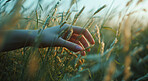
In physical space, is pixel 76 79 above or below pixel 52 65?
above

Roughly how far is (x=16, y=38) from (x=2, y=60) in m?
0.35

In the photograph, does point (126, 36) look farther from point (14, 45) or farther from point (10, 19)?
point (14, 45)

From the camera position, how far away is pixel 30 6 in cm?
140

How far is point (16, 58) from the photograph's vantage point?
1104 mm

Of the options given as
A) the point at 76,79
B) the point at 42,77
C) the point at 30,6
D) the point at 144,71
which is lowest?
the point at 144,71

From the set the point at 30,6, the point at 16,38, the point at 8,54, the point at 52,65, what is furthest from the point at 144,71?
the point at 30,6

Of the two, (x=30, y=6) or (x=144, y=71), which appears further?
(x=30, y=6)

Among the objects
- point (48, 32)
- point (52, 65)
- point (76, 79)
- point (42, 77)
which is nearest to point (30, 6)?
point (48, 32)

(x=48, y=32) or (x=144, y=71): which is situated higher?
(x=48, y=32)

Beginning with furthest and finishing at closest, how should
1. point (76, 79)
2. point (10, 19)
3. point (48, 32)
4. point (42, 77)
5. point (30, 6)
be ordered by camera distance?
1. point (30, 6)
2. point (48, 32)
3. point (42, 77)
4. point (76, 79)
5. point (10, 19)

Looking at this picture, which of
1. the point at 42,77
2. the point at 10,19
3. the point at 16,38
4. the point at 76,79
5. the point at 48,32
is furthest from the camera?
the point at 48,32

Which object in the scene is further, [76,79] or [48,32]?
[48,32]

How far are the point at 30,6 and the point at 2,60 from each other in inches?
25.6

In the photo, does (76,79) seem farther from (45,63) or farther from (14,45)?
(14,45)
